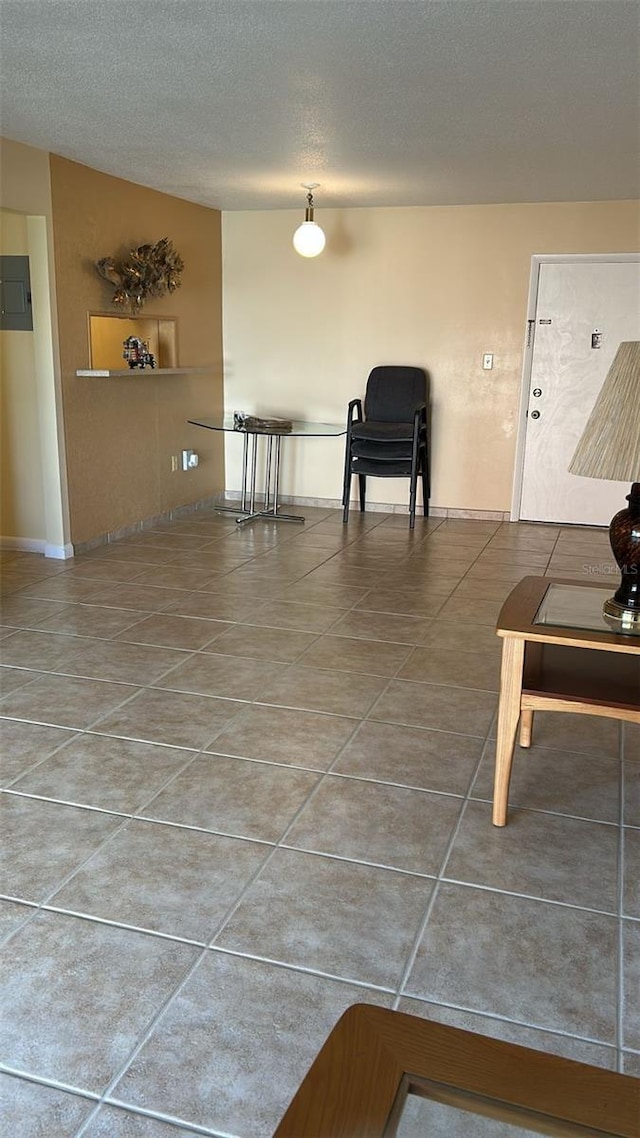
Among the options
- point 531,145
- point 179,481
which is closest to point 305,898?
point 531,145

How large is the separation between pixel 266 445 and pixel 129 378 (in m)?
1.56

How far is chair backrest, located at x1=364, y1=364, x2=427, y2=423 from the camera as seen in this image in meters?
6.21

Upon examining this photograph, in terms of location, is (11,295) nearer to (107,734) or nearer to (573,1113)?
(107,734)

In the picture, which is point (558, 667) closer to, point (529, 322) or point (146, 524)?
point (146, 524)

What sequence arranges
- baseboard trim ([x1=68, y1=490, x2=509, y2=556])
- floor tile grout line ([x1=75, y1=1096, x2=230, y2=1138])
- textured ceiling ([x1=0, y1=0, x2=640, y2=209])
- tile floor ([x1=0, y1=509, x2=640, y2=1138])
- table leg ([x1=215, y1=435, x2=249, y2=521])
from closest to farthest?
floor tile grout line ([x1=75, y1=1096, x2=230, y2=1138]), tile floor ([x1=0, y1=509, x2=640, y2=1138]), textured ceiling ([x1=0, y1=0, x2=640, y2=209]), baseboard trim ([x1=68, y1=490, x2=509, y2=556]), table leg ([x1=215, y1=435, x2=249, y2=521])

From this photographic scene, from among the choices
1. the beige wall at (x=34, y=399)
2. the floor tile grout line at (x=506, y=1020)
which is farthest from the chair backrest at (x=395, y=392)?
the floor tile grout line at (x=506, y=1020)

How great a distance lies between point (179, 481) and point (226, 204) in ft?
6.60

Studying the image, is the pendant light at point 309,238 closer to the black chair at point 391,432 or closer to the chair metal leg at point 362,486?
the black chair at point 391,432

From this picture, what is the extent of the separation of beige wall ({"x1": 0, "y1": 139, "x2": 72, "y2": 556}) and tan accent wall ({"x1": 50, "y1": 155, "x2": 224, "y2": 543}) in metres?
0.08

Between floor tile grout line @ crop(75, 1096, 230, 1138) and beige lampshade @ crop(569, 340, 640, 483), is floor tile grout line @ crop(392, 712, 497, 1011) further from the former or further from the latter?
beige lampshade @ crop(569, 340, 640, 483)

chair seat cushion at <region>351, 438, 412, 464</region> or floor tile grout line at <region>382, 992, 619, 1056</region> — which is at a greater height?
chair seat cushion at <region>351, 438, 412, 464</region>

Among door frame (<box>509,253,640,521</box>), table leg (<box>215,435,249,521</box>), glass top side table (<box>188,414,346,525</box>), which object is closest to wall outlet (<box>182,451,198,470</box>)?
glass top side table (<box>188,414,346,525</box>)

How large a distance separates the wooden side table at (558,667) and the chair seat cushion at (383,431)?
3499 mm

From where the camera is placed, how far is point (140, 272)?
5.36m
